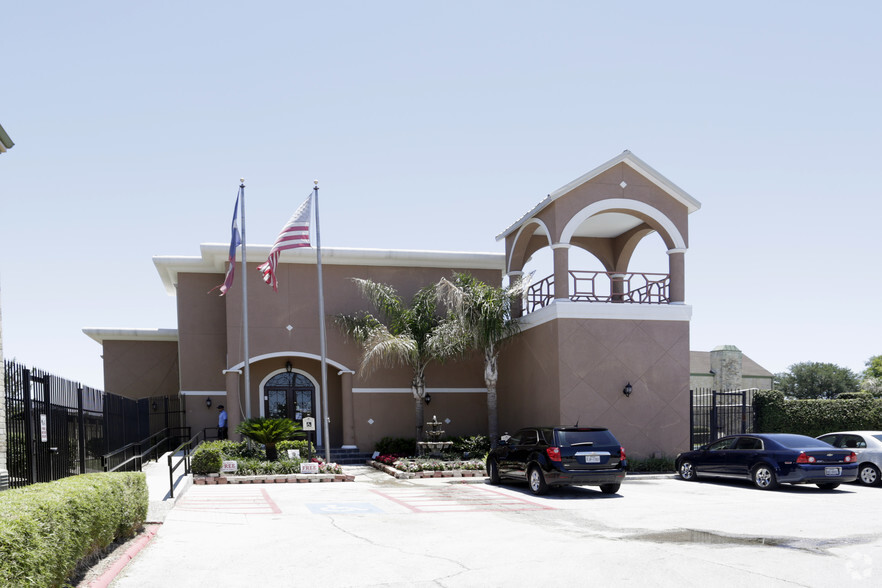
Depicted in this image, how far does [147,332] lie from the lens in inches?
1200

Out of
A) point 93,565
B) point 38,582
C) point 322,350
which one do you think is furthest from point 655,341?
point 38,582

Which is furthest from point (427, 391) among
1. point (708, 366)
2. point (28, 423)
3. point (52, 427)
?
point (708, 366)

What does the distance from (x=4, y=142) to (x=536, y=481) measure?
11124 mm

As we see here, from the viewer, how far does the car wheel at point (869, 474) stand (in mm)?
17969

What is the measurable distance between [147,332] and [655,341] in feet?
63.1

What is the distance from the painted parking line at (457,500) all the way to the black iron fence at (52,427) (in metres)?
5.45

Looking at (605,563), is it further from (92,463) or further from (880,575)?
(92,463)

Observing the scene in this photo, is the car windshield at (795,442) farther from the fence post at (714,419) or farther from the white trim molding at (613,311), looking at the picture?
the fence post at (714,419)

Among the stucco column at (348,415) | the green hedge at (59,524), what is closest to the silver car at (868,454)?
the stucco column at (348,415)

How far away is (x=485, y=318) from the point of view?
22.7 meters

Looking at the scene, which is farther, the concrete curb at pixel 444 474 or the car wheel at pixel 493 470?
Result: the concrete curb at pixel 444 474

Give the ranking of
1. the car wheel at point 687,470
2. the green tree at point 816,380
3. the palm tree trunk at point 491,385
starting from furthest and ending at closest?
the green tree at point 816,380
the palm tree trunk at point 491,385
the car wheel at point 687,470

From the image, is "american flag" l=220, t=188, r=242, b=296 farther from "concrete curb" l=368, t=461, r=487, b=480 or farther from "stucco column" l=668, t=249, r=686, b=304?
"stucco column" l=668, t=249, r=686, b=304

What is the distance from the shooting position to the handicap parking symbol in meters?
13.5
